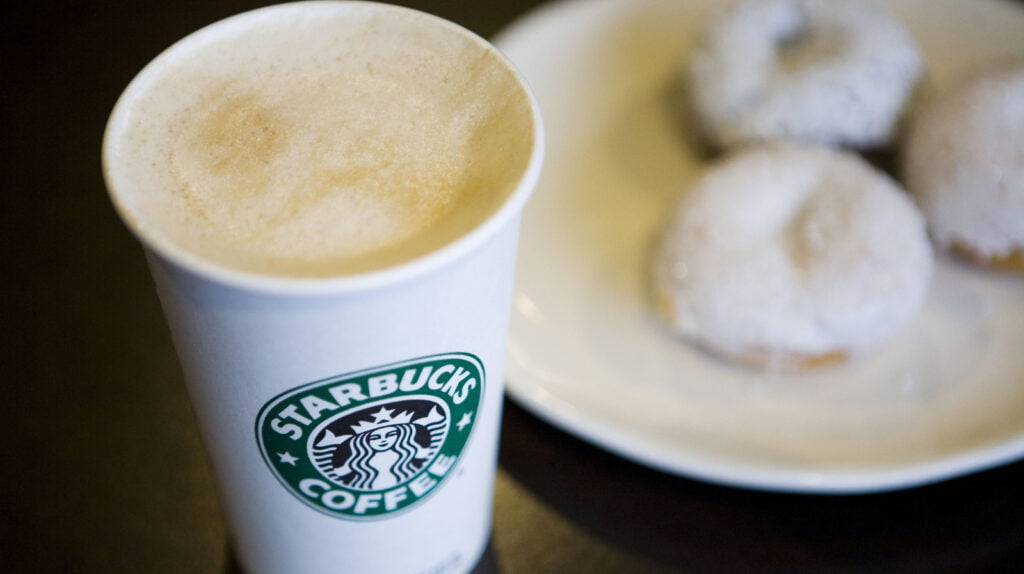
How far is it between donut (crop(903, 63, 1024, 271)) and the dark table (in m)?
0.28

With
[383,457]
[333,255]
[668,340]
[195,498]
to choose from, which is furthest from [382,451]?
[668,340]

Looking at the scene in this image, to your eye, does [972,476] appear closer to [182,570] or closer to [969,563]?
[969,563]

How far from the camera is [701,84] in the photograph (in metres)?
1.06

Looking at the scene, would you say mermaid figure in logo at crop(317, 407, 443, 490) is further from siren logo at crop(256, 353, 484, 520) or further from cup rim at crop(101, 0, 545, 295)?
cup rim at crop(101, 0, 545, 295)

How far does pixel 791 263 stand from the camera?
88 cm

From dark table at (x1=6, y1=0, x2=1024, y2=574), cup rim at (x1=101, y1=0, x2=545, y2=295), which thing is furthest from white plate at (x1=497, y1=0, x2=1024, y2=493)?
cup rim at (x1=101, y1=0, x2=545, y2=295)

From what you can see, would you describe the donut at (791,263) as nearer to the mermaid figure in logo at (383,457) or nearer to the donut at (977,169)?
the donut at (977,169)

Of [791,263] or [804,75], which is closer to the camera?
[791,263]

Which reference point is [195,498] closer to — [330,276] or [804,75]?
[330,276]

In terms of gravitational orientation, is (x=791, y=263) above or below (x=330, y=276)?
below

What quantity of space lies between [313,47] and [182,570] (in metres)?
0.42

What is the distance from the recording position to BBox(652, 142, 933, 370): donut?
0.85 m

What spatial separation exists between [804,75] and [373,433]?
755 mm

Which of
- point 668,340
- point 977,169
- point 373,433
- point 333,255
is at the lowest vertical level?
point 668,340
